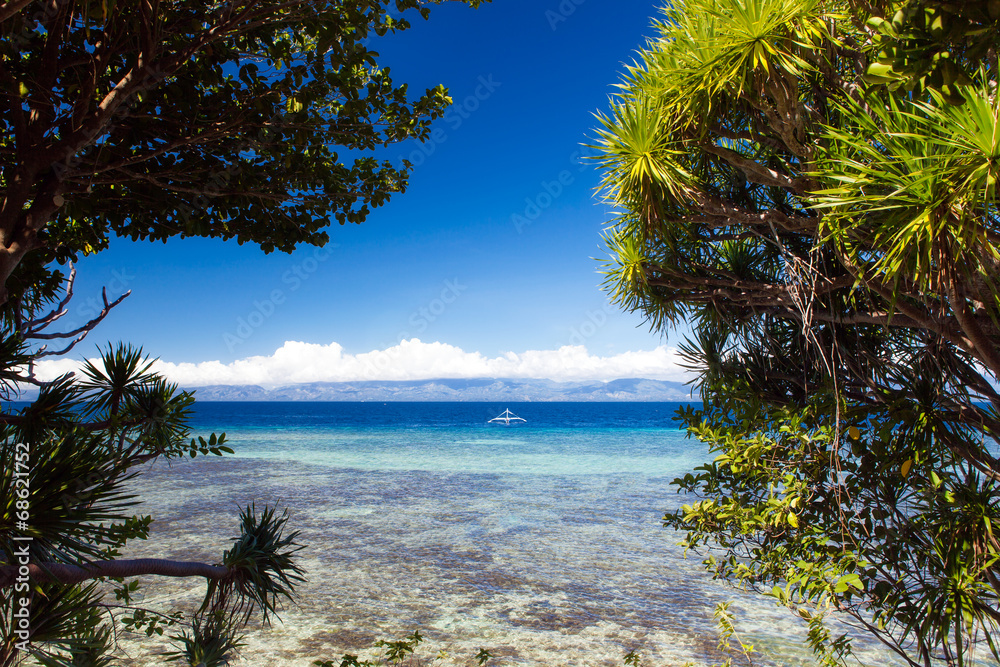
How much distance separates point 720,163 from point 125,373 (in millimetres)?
3935

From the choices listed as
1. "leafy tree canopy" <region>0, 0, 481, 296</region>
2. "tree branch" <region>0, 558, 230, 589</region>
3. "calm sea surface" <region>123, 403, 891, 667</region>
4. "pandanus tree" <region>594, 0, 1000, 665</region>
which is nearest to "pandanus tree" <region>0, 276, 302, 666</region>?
"tree branch" <region>0, 558, 230, 589</region>

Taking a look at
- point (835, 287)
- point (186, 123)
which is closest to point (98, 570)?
point (186, 123)

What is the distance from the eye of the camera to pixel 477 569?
822 cm

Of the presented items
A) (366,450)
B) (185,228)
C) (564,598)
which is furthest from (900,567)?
(366,450)

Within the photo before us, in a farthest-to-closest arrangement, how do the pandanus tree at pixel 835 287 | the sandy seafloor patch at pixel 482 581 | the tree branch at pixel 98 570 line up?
the sandy seafloor patch at pixel 482 581, the pandanus tree at pixel 835 287, the tree branch at pixel 98 570

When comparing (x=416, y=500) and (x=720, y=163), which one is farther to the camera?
(x=416, y=500)

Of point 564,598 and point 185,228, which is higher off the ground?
point 185,228

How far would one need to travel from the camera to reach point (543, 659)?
5383 millimetres

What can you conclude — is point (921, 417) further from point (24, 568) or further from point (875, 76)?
point (24, 568)

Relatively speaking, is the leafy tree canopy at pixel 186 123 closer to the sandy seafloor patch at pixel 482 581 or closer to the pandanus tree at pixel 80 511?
the pandanus tree at pixel 80 511

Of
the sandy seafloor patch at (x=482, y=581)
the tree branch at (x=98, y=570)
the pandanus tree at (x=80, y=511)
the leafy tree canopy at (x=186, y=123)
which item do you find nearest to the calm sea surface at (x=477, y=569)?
the sandy seafloor patch at (x=482, y=581)

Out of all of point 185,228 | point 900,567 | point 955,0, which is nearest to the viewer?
point 955,0

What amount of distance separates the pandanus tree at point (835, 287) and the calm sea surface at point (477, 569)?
10.7 feet

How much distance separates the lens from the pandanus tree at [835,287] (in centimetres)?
201
